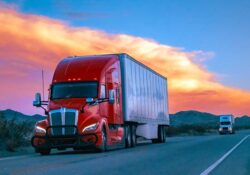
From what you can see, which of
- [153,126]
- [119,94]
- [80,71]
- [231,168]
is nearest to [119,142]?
[119,94]

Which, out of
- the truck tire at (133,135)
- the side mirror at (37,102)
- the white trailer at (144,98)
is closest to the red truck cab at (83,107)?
the side mirror at (37,102)

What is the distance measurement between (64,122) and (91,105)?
4.81 feet

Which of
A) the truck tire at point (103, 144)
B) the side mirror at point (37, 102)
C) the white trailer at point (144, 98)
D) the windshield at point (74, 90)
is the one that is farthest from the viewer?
the white trailer at point (144, 98)

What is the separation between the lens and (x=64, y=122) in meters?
26.0

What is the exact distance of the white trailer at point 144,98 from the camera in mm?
32062

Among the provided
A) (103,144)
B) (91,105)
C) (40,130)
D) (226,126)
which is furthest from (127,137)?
(226,126)

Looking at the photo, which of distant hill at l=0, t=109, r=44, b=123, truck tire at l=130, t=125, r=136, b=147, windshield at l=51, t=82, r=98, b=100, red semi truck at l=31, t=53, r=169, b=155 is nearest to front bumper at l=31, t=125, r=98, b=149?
red semi truck at l=31, t=53, r=169, b=155

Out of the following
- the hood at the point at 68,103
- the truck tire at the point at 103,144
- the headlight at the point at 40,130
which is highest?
the hood at the point at 68,103

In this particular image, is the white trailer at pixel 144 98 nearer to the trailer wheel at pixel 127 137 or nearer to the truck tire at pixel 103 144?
the trailer wheel at pixel 127 137

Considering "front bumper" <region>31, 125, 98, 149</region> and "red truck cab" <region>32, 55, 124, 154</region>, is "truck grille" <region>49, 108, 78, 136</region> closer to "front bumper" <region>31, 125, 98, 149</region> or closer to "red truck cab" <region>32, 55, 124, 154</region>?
"red truck cab" <region>32, 55, 124, 154</region>

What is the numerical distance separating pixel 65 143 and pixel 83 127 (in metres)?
1.04

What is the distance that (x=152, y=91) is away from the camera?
40.2 m

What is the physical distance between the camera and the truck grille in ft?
85.1

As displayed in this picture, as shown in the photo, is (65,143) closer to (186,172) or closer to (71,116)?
(71,116)
